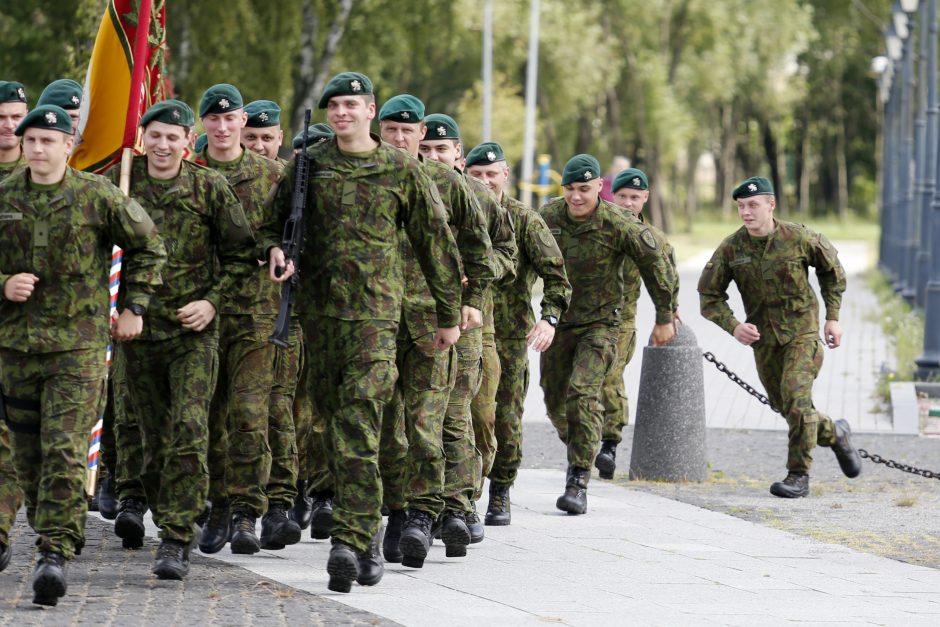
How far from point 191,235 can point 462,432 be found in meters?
1.59

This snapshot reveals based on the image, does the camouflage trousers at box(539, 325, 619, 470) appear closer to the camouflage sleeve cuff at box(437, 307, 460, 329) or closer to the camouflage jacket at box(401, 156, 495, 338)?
the camouflage jacket at box(401, 156, 495, 338)

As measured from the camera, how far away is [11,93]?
912 cm

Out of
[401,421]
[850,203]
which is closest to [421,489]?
[401,421]

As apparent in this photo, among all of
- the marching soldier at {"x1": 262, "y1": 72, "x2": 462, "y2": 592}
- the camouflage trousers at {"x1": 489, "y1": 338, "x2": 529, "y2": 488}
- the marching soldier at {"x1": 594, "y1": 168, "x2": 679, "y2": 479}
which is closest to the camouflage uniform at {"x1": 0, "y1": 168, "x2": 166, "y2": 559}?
the marching soldier at {"x1": 262, "y1": 72, "x2": 462, "y2": 592}

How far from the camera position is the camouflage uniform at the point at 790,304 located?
11312mm

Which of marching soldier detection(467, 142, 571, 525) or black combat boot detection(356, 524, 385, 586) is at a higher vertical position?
marching soldier detection(467, 142, 571, 525)

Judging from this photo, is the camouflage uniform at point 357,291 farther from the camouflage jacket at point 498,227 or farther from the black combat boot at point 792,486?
the black combat boot at point 792,486

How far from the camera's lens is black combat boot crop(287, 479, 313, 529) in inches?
383

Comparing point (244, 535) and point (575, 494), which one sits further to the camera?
point (575, 494)

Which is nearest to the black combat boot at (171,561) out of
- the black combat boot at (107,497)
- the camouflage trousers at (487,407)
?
the black combat boot at (107,497)

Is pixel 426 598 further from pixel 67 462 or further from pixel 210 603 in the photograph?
pixel 67 462

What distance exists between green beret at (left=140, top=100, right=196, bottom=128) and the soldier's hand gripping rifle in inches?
27.7

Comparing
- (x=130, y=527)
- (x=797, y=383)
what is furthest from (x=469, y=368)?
(x=797, y=383)

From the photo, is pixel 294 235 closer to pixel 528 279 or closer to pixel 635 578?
pixel 635 578
